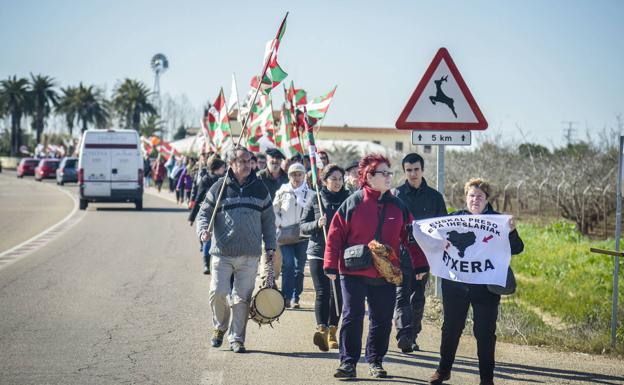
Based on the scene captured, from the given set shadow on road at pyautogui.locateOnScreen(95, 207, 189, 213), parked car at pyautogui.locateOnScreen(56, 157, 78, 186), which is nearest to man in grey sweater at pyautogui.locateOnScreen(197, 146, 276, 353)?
shadow on road at pyautogui.locateOnScreen(95, 207, 189, 213)

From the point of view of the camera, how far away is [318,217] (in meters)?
8.34

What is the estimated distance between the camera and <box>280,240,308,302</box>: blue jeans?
1002 cm

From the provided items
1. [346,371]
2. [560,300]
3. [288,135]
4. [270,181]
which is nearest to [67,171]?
[288,135]

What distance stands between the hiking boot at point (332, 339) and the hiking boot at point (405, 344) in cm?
64

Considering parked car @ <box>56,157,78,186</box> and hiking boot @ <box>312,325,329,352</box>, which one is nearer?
hiking boot @ <box>312,325,329,352</box>

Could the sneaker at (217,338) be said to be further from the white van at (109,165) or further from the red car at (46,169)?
the red car at (46,169)

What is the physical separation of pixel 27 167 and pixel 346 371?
2748 inches

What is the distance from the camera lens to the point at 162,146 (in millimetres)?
41688

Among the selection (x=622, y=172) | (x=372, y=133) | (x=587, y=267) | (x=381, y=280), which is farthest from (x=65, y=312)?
(x=372, y=133)

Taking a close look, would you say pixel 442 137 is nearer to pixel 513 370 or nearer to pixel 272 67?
pixel 272 67

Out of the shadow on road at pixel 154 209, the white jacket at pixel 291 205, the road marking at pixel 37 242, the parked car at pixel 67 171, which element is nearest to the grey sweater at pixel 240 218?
the white jacket at pixel 291 205

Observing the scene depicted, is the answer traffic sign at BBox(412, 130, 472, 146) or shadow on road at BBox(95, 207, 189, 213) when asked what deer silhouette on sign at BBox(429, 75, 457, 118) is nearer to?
traffic sign at BBox(412, 130, 472, 146)

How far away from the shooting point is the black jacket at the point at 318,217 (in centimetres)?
821

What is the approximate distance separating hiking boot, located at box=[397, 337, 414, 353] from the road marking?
8069 mm
